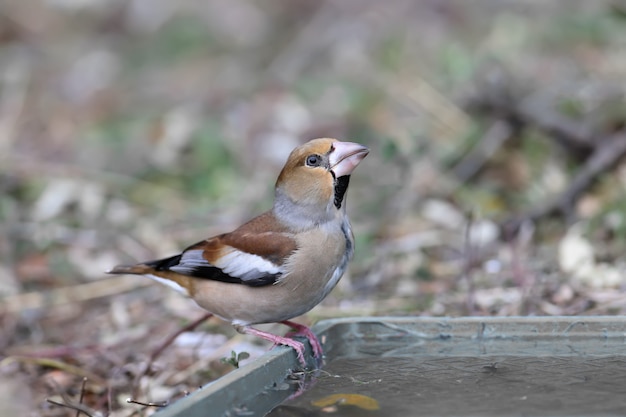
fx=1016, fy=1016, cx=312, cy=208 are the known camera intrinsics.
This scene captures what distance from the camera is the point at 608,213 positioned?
5656mm

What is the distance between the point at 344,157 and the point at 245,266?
560 millimetres

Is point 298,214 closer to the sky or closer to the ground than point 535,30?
closer to the ground

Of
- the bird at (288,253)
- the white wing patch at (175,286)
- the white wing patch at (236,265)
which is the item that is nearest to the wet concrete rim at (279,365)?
the bird at (288,253)

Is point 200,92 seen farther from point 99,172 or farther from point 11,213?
point 11,213

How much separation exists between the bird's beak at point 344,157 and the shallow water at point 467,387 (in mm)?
749

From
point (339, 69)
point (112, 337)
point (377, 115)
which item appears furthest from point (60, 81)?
point (112, 337)

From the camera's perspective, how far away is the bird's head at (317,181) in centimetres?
387

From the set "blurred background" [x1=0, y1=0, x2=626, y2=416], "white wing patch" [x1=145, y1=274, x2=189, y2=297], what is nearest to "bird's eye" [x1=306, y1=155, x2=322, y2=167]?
"white wing patch" [x1=145, y1=274, x2=189, y2=297]

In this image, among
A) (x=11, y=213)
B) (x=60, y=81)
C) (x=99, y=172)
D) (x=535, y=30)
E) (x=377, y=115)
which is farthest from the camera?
(x=60, y=81)

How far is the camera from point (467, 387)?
2998 mm

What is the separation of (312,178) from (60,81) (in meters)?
8.16

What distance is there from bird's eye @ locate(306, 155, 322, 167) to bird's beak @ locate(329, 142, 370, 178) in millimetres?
52

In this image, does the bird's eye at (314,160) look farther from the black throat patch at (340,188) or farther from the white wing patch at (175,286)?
the white wing patch at (175,286)

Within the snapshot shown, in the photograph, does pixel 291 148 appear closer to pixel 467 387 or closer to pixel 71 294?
pixel 71 294
